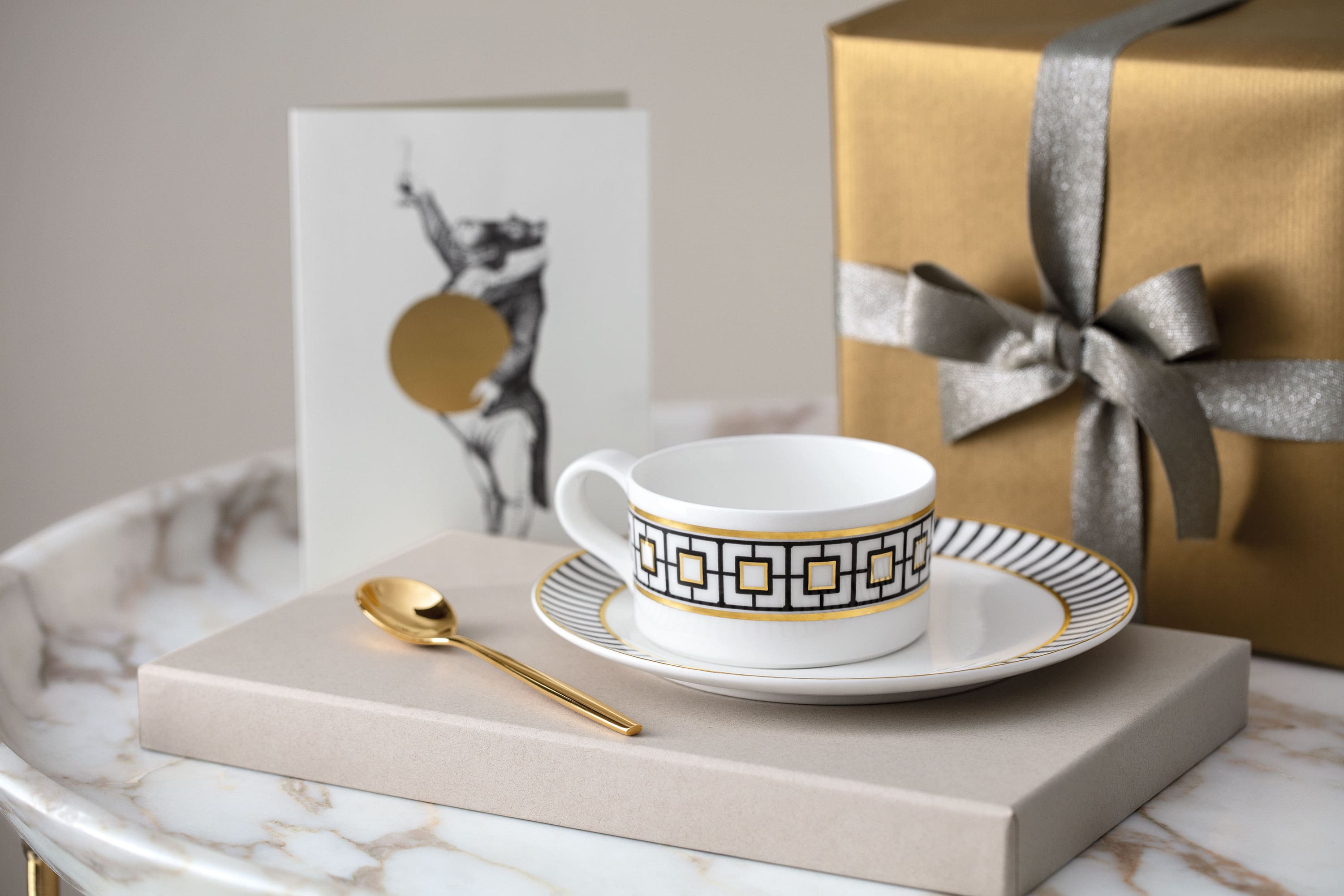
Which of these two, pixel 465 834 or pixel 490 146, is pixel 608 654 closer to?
pixel 465 834

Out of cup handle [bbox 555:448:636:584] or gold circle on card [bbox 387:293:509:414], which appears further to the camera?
gold circle on card [bbox 387:293:509:414]

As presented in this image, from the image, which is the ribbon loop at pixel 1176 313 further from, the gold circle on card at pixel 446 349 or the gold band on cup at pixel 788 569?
the gold circle on card at pixel 446 349

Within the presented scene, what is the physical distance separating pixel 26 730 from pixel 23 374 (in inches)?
42.2

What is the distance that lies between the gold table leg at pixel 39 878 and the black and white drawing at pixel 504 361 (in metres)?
0.31

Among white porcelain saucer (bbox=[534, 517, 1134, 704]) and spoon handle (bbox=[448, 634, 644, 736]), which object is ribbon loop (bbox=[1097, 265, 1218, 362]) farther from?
spoon handle (bbox=[448, 634, 644, 736])

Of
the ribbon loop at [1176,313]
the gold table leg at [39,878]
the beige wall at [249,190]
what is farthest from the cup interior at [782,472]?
the beige wall at [249,190]

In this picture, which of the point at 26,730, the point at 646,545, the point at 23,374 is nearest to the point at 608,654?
the point at 646,545

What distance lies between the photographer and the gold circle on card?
77 cm

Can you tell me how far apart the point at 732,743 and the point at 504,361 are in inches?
14.6

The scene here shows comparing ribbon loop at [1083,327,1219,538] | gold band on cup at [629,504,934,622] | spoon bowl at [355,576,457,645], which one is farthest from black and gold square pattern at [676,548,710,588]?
ribbon loop at [1083,327,1219,538]

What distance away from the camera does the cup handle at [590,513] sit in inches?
22.2

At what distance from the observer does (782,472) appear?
60cm

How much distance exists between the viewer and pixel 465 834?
1.57 ft

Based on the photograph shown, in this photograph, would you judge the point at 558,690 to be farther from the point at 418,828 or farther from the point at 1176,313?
the point at 1176,313
